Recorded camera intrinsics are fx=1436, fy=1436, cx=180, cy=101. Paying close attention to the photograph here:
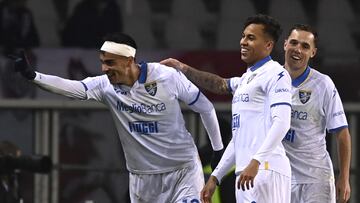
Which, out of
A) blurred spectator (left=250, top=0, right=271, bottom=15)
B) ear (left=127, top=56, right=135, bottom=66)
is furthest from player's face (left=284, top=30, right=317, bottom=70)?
blurred spectator (left=250, top=0, right=271, bottom=15)

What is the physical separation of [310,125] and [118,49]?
1.46 meters

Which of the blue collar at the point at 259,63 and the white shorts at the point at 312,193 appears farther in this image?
the white shorts at the point at 312,193

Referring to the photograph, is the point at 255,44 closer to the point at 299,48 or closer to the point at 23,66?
the point at 299,48

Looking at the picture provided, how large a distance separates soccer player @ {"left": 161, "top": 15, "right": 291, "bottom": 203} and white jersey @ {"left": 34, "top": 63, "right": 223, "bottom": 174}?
0.79 meters

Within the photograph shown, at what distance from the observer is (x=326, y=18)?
16.0 m

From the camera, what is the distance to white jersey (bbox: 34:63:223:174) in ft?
32.9

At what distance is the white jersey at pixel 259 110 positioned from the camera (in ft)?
29.7

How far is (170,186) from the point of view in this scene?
10.1 metres

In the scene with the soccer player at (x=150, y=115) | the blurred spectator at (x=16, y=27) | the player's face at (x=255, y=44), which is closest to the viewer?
the player's face at (x=255, y=44)

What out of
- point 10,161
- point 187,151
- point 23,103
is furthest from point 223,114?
point 187,151

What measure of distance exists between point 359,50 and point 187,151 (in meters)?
6.11

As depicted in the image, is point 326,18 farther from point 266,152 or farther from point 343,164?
point 266,152

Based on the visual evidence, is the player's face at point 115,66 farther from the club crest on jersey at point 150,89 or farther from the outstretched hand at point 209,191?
the outstretched hand at point 209,191

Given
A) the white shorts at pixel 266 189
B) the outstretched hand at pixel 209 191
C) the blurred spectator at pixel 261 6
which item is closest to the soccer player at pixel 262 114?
the white shorts at pixel 266 189
